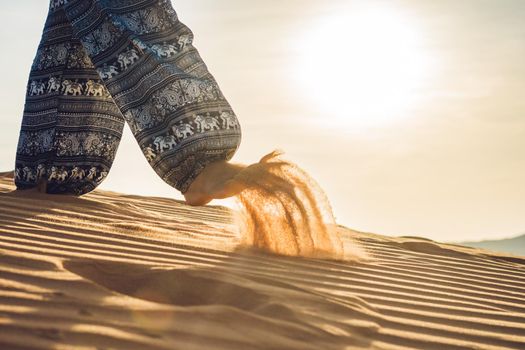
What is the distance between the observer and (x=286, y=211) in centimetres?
364

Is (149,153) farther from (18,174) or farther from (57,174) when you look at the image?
(18,174)

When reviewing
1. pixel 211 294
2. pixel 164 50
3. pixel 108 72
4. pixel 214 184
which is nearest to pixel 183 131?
pixel 214 184

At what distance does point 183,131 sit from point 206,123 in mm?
110

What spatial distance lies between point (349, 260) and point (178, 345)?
2.03m

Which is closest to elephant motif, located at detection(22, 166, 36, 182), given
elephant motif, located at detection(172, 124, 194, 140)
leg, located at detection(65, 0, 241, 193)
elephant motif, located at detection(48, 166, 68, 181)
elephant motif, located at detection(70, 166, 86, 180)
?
elephant motif, located at detection(48, 166, 68, 181)

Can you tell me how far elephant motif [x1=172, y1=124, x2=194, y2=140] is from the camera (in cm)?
376

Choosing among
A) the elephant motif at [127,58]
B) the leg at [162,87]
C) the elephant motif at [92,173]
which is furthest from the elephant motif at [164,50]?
the elephant motif at [92,173]

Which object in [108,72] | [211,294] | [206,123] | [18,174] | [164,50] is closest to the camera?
[211,294]

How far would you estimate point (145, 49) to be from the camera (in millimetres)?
4055

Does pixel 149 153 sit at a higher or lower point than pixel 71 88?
lower

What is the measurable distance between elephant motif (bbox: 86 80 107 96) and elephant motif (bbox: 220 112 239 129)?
65.2 inches

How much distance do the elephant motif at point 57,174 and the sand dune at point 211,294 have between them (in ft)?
2.03

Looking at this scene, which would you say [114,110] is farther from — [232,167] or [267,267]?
[267,267]

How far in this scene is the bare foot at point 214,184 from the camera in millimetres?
3535
